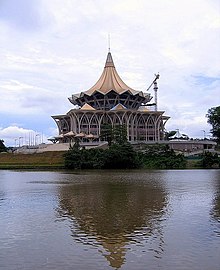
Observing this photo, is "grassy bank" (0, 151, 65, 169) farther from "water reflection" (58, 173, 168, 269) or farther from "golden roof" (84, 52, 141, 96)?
"water reflection" (58, 173, 168, 269)

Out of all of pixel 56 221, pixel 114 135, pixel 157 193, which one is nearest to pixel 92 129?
pixel 114 135

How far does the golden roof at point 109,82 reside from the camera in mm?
97062

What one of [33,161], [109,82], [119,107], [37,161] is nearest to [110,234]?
[37,161]

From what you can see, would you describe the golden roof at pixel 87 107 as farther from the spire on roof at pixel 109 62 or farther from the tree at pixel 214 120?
the tree at pixel 214 120

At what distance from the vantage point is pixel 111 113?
316ft

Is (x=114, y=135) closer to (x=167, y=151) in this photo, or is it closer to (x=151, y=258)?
(x=167, y=151)

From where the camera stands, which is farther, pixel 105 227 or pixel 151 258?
pixel 105 227

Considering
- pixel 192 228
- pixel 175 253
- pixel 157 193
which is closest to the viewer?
pixel 175 253

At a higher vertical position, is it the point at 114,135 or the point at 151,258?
the point at 114,135

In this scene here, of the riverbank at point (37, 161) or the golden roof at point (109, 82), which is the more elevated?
the golden roof at point (109, 82)

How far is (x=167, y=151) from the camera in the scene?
5738cm

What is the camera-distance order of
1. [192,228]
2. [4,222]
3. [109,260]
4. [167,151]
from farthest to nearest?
1. [167,151]
2. [4,222]
3. [192,228]
4. [109,260]

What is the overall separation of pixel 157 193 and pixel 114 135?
145 feet

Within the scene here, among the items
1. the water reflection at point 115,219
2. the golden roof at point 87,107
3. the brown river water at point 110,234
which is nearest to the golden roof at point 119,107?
the golden roof at point 87,107
